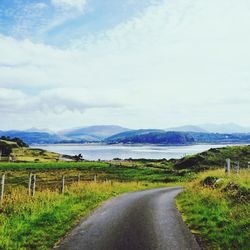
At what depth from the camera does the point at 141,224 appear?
15.9m

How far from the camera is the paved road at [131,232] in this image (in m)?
12.1

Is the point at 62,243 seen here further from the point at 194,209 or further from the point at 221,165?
the point at 221,165

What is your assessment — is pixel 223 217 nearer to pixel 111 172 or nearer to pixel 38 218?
pixel 38 218

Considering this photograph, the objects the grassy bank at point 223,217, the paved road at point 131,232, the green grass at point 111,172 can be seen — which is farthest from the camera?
the green grass at point 111,172

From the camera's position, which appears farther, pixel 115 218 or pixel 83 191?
pixel 83 191

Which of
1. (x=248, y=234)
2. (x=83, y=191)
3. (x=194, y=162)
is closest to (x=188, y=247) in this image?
(x=248, y=234)

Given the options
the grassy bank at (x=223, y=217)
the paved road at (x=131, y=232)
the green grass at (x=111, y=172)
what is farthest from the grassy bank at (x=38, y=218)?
the green grass at (x=111, y=172)

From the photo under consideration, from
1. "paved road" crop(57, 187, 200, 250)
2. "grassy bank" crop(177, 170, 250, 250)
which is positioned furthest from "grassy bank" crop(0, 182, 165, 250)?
"grassy bank" crop(177, 170, 250, 250)

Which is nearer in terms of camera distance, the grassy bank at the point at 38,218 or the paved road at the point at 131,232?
the paved road at the point at 131,232

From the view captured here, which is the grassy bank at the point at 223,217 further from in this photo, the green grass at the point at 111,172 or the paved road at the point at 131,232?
the green grass at the point at 111,172

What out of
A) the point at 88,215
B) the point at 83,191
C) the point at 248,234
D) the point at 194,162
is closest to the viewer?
the point at 248,234

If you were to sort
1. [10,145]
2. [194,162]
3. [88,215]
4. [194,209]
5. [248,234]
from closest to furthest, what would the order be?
1. [248,234]
2. [88,215]
3. [194,209]
4. [194,162]
5. [10,145]

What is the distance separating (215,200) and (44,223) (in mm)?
9012

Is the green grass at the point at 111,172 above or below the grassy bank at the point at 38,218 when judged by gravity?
below
